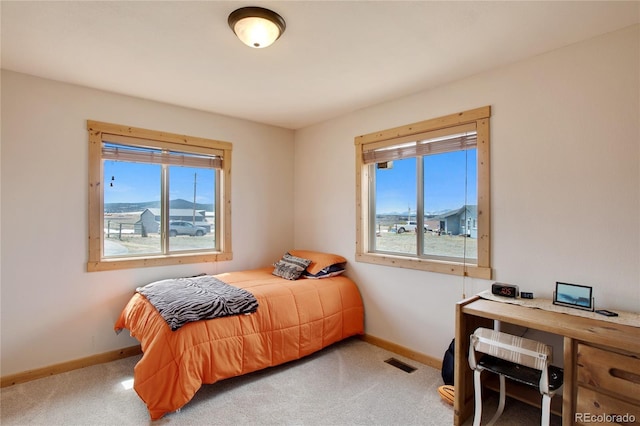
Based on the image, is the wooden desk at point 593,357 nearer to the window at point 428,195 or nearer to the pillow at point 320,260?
the window at point 428,195

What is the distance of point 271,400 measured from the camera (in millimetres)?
2307

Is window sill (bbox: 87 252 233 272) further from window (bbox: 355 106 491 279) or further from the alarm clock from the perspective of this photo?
the alarm clock

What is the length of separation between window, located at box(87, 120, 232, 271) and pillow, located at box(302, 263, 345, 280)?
1.00 meters

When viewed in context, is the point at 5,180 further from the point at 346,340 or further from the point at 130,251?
the point at 346,340

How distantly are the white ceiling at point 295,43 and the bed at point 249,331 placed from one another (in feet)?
5.99

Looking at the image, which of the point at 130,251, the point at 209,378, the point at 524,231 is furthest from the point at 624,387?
the point at 130,251

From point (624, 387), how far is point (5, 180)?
165 inches

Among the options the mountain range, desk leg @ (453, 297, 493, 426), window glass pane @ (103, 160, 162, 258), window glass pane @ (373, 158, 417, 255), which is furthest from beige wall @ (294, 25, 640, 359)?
window glass pane @ (103, 160, 162, 258)

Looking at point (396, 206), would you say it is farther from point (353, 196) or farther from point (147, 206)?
point (147, 206)

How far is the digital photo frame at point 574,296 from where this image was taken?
1940mm

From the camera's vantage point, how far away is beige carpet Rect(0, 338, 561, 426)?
209 centimetres

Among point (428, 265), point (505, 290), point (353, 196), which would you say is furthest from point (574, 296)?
point (353, 196)

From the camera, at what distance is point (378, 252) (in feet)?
11.3

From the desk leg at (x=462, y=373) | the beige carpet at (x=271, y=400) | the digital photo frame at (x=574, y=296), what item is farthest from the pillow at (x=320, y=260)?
the digital photo frame at (x=574, y=296)
